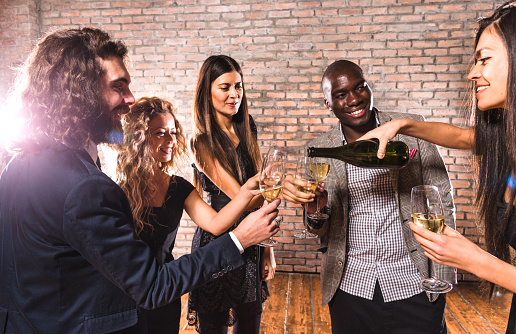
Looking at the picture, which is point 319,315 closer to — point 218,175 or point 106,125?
point 218,175

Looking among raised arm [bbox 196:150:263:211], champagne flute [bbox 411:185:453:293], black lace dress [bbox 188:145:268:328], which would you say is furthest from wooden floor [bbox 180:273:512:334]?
champagne flute [bbox 411:185:453:293]

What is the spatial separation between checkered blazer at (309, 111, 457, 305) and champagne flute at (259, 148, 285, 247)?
430 millimetres

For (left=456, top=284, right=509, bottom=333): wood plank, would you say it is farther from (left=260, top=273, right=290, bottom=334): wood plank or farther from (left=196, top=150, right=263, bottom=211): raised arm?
(left=196, top=150, right=263, bottom=211): raised arm

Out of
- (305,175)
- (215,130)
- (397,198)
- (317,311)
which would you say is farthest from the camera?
(317,311)

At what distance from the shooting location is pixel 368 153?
1.61 meters

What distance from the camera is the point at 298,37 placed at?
395 centimetres

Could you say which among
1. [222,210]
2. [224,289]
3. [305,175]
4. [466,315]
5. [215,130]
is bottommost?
[466,315]

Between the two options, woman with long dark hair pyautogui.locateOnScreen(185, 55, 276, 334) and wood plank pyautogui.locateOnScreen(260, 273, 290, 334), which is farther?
wood plank pyautogui.locateOnScreen(260, 273, 290, 334)

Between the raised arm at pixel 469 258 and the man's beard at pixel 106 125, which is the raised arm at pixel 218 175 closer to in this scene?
the man's beard at pixel 106 125

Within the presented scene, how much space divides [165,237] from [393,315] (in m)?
1.07

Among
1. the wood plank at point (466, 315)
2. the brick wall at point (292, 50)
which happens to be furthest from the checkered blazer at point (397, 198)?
the brick wall at point (292, 50)

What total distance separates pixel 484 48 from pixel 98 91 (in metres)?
1.25

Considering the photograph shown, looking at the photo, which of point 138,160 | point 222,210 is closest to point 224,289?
point 222,210

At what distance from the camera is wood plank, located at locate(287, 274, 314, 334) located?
2.98 metres
